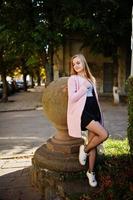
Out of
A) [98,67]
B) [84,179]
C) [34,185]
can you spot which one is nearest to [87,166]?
[84,179]

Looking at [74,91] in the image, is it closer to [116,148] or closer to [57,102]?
[57,102]

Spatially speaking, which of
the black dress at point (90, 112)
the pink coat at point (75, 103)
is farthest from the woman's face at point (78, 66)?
the black dress at point (90, 112)

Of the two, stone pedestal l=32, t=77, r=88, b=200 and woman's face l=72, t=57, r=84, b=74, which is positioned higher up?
woman's face l=72, t=57, r=84, b=74

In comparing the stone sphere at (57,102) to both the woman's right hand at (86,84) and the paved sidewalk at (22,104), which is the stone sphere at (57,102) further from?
the paved sidewalk at (22,104)

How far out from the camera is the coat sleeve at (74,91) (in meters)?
5.12

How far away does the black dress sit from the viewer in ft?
16.8

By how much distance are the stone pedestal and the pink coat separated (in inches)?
18.4

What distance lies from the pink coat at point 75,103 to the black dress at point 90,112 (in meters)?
0.05

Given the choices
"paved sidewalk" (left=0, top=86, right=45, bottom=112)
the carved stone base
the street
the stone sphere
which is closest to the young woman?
the carved stone base

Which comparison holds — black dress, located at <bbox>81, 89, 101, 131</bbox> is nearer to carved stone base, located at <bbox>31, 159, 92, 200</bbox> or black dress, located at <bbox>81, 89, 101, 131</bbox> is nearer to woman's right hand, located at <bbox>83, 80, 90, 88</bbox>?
woman's right hand, located at <bbox>83, 80, 90, 88</bbox>

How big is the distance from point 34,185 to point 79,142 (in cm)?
92

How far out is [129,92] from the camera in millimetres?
5844

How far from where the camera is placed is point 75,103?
16.9 feet

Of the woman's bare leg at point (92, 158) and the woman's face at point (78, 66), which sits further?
the woman's face at point (78, 66)
